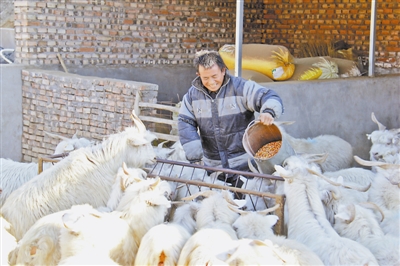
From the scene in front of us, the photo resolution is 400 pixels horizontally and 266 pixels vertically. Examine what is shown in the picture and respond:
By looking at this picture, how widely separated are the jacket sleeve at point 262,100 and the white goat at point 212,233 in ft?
2.87

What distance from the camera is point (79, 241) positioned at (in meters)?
4.05

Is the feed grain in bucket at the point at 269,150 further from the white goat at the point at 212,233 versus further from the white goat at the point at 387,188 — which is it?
the white goat at the point at 387,188

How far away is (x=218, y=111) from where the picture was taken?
567 cm

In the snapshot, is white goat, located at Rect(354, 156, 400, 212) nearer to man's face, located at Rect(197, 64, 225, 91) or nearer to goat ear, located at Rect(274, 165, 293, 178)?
goat ear, located at Rect(274, 165, 293, 178)

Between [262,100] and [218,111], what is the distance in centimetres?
44

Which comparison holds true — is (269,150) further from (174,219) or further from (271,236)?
(271,236)

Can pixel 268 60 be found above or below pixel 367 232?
above

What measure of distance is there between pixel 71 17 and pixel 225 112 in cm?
608

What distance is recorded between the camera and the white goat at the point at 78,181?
501cm

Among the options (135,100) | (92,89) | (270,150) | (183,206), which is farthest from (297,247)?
(92,89)

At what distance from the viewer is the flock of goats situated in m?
3.92

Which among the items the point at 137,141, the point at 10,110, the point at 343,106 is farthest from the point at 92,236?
the point at 10,110

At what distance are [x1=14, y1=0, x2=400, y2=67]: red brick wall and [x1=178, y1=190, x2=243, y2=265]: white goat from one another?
688 centimetres

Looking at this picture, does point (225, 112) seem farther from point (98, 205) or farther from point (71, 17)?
point (71, 17)
